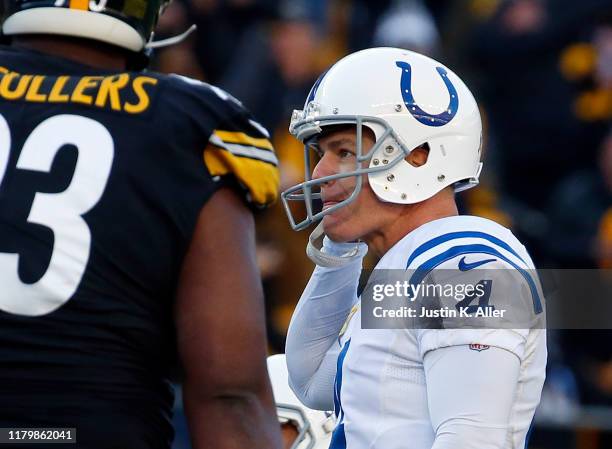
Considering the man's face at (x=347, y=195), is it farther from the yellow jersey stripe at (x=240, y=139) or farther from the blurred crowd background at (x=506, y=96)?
the blurred crowd background at (x=506, y=96)

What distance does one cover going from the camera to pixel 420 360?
2645mm

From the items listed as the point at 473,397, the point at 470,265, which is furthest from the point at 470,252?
the point at 473,397

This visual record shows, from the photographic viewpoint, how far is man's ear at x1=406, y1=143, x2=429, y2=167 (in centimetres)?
294

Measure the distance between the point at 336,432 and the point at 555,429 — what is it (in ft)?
12.4

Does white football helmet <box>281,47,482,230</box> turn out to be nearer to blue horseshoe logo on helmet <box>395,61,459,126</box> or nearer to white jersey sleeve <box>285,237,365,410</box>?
blue horseshoe logo on helmet <box>395,61,459,126</box>

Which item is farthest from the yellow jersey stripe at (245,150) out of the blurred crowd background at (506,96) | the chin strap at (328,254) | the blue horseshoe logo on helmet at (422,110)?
the blurred crowd background at (506,96)

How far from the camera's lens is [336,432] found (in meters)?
2.81

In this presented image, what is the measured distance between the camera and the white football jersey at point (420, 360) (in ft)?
8.44

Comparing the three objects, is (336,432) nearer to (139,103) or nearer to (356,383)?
(356,383)

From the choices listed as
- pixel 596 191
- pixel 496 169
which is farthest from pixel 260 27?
pixel 596 191

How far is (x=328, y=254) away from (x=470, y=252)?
0.56m

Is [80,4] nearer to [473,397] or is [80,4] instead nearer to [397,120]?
[397,120]

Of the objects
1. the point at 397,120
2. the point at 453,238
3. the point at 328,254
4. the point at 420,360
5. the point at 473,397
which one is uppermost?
the point at 397,120

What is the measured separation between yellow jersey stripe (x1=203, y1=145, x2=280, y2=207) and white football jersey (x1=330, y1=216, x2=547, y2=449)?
489 mm
